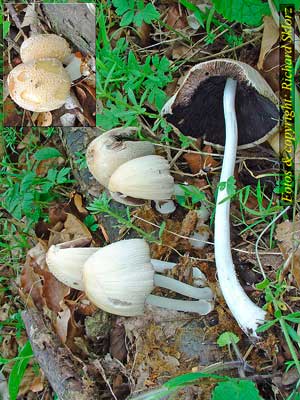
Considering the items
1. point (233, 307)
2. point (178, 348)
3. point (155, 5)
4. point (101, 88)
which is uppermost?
point (155, 5)

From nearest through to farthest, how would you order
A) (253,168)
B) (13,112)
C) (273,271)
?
(273,271) < (253,168) < (13,112)

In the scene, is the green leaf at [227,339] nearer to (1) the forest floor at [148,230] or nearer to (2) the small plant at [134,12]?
(1) the forest floor at [148,230]

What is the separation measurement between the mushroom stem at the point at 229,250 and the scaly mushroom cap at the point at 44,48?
0.74m

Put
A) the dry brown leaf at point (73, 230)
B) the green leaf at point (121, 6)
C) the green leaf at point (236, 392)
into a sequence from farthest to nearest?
the dry brown leaf at point (73, 230) → the green leaf at point (121, 6) → the green leaf at point (236, 392)

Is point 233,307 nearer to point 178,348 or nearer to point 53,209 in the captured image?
point 178,348

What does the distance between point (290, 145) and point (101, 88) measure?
754 millimetres

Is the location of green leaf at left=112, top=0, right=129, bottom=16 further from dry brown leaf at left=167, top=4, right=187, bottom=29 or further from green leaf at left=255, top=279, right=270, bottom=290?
green leaf at left=255, top=279, right=270, bottom=290

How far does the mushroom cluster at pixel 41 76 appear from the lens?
2172mm

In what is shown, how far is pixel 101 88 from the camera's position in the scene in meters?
2.27

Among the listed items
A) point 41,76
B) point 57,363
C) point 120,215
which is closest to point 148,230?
point 120,215

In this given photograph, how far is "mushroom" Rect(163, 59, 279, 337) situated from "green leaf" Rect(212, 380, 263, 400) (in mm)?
203

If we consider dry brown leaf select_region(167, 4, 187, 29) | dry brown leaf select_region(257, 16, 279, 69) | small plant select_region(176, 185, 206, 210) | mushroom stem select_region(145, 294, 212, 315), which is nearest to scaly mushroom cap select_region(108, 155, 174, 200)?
small plant select_region(176, 185, 206, 210)

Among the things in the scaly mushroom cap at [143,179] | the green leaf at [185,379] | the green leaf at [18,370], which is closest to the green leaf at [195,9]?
the scaly mushroom cap at [143,179]

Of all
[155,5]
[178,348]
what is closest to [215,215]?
[178,348]
